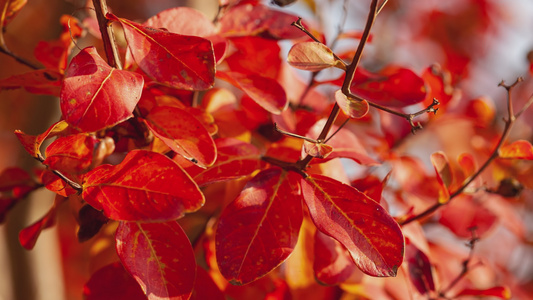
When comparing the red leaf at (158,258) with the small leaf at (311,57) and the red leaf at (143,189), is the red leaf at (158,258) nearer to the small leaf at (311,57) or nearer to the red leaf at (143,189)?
the red leaf at (143,189)

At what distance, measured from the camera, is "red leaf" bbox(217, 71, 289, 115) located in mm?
576

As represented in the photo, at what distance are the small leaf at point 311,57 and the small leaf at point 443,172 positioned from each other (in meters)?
0.24

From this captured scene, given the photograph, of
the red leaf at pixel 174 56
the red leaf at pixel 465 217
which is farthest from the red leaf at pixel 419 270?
the red leaf at pixel 174 56

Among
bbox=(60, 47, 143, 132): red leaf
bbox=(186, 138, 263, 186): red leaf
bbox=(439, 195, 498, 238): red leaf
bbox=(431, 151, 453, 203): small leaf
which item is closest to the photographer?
bbox=(60, 47, 143, 132): red leaf

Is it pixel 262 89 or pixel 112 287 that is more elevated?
pixel 262 89

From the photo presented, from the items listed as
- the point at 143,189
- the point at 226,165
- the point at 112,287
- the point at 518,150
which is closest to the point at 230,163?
the point at 226,165

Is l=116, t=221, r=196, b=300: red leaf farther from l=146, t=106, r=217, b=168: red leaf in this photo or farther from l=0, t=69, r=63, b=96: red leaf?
l=0, t=69, r=63, b=96: red leaf

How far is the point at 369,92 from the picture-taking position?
70 centimetres

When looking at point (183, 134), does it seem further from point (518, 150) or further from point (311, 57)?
point (518, 150)

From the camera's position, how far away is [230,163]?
56 centimetres

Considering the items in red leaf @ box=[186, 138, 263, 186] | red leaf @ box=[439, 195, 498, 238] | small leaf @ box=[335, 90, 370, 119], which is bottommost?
red leaf @ box=[439, 195, 498, 238]

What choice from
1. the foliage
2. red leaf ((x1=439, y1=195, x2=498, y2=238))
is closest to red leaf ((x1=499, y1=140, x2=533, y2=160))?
the foliage

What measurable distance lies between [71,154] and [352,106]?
0.27 metres

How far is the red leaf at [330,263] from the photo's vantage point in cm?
60
